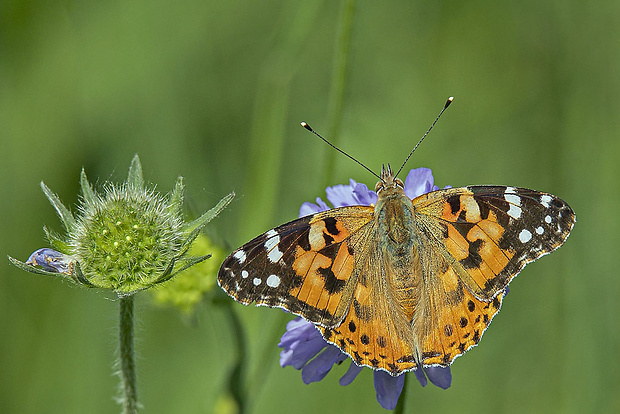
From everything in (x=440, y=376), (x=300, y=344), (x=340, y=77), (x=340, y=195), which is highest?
(x=340, y=77)

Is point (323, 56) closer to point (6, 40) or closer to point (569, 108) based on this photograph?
point (569, 108)

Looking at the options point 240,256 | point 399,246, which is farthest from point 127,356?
point 399,246

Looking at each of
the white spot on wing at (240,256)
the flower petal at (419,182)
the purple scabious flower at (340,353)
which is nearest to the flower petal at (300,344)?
the purple scabious flower at (340,353)

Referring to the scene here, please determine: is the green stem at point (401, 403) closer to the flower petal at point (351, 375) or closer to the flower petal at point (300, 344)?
the flower petal at point (351, 375)

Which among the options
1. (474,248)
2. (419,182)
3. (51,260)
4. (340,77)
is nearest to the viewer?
(51,260)

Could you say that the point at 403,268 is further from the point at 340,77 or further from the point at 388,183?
the point at 340,77

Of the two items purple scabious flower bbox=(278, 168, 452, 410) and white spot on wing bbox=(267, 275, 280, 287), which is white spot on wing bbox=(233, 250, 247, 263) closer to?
white spot on wing bbox=(267, 275, 280, 287)
